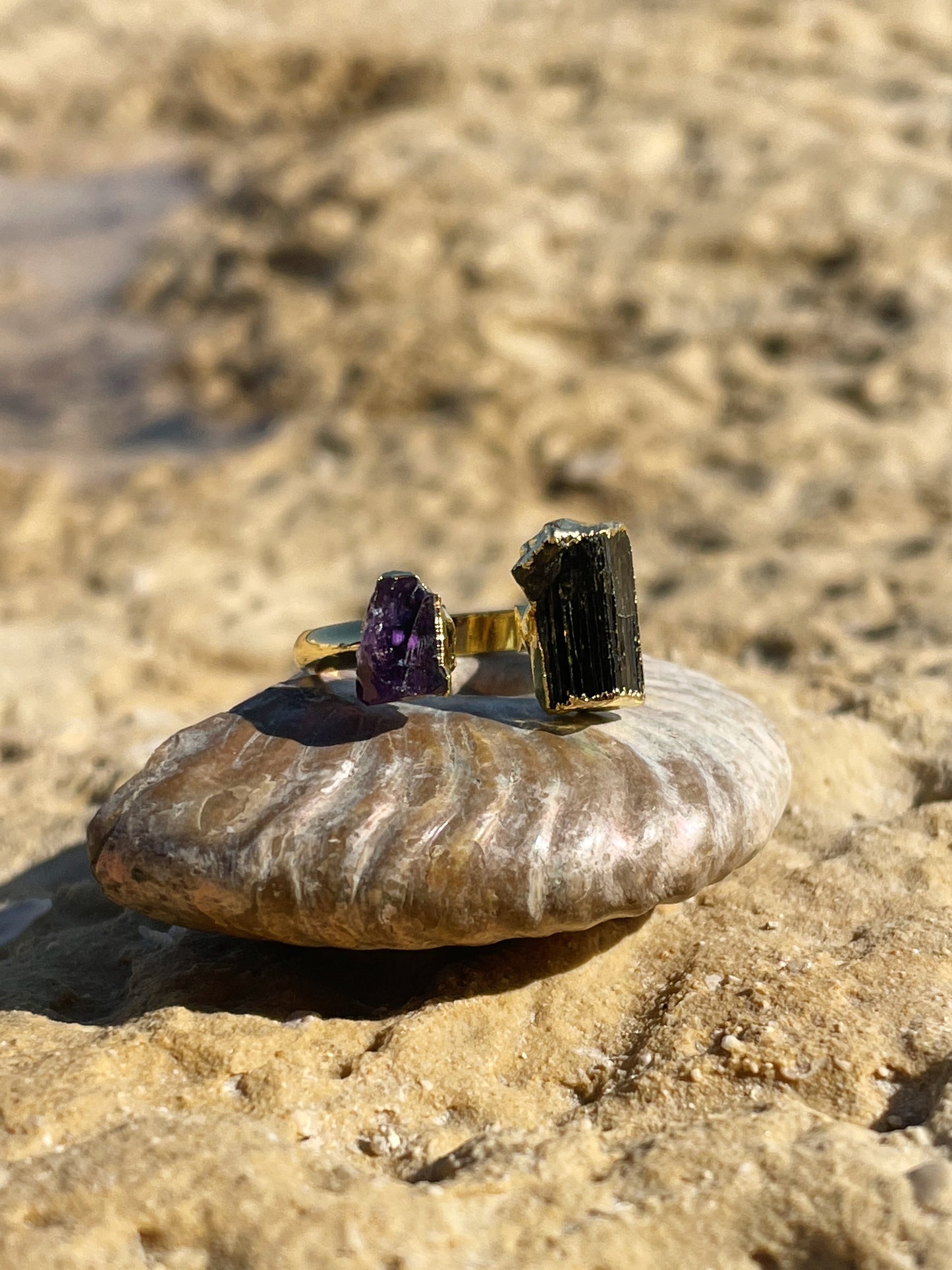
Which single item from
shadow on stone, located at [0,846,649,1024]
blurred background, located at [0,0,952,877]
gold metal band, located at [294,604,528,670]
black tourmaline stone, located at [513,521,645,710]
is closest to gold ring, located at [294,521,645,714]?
black tourmaline stone, located at [513,521,645,710]

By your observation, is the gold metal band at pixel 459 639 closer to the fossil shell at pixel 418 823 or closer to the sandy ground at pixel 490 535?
the fossil shell at pixel 418 823

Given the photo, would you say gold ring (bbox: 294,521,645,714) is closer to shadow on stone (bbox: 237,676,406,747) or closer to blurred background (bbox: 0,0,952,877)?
shadow on stone (bbox: 237,676,406,747)

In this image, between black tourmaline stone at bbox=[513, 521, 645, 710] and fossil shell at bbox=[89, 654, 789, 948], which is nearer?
fossil shell at bbox=[89, 654, 789, 948]

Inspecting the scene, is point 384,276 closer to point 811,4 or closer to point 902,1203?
point 811,4

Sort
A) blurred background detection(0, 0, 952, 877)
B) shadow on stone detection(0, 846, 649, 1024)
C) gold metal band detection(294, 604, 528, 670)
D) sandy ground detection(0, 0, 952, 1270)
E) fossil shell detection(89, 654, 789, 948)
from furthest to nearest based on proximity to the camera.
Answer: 1. blurred background detection(0, 0, 952, 877)
2. gold metal band detection(294, 604, 528, 670)
3. shadow on stone detection(0, 846, 649, 1024)
4. fossil shell detection(89, 654, 789, 948)
5. sandy ground detection(0, 0, 952, 1270)

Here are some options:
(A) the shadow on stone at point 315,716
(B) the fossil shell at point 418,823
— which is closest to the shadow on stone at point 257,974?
(B) the fossil shell at point 418,823

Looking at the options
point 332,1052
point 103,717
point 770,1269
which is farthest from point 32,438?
point 770,1269

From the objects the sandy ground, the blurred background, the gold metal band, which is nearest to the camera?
the sandy ground
